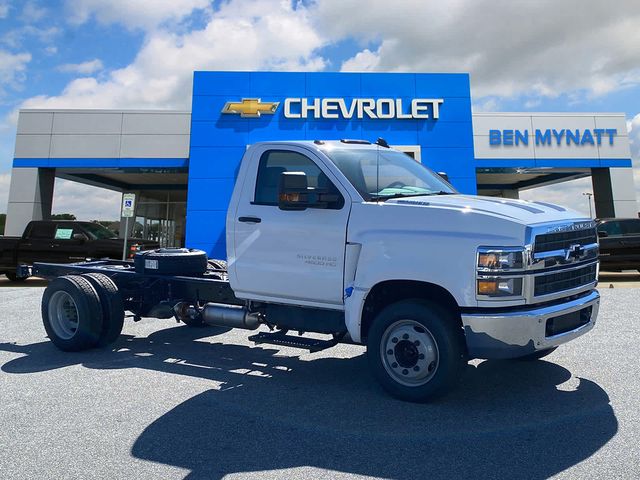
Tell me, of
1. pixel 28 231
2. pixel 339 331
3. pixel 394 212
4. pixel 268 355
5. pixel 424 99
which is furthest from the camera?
pixel 424 99

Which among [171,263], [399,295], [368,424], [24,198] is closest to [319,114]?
[24,198]

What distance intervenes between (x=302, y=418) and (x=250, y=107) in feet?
59.7

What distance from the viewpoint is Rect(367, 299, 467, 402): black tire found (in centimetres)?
390

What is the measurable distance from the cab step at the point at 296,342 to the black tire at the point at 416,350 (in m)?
0.53

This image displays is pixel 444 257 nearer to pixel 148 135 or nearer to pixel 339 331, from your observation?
pixel 339 331

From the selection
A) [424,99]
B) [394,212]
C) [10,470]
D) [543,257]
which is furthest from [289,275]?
[424,99]

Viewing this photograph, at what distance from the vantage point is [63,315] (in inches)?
247

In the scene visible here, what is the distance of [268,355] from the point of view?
5.98 meters

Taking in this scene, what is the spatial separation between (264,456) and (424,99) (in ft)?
63.7

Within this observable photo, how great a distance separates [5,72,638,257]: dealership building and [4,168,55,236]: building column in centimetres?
5

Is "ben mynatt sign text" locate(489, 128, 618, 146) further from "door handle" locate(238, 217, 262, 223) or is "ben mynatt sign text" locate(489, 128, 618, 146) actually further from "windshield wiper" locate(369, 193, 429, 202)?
"door handle" locate(238, 217, 262, 223)

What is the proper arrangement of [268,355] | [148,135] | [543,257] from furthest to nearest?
[148,135], [268,355], [543,257]

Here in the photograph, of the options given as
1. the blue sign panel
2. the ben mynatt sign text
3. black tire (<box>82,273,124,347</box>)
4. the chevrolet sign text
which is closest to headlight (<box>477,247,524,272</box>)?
black tire (<box>82,273,124,347</box>)

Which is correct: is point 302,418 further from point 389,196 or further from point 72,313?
point 72,313
